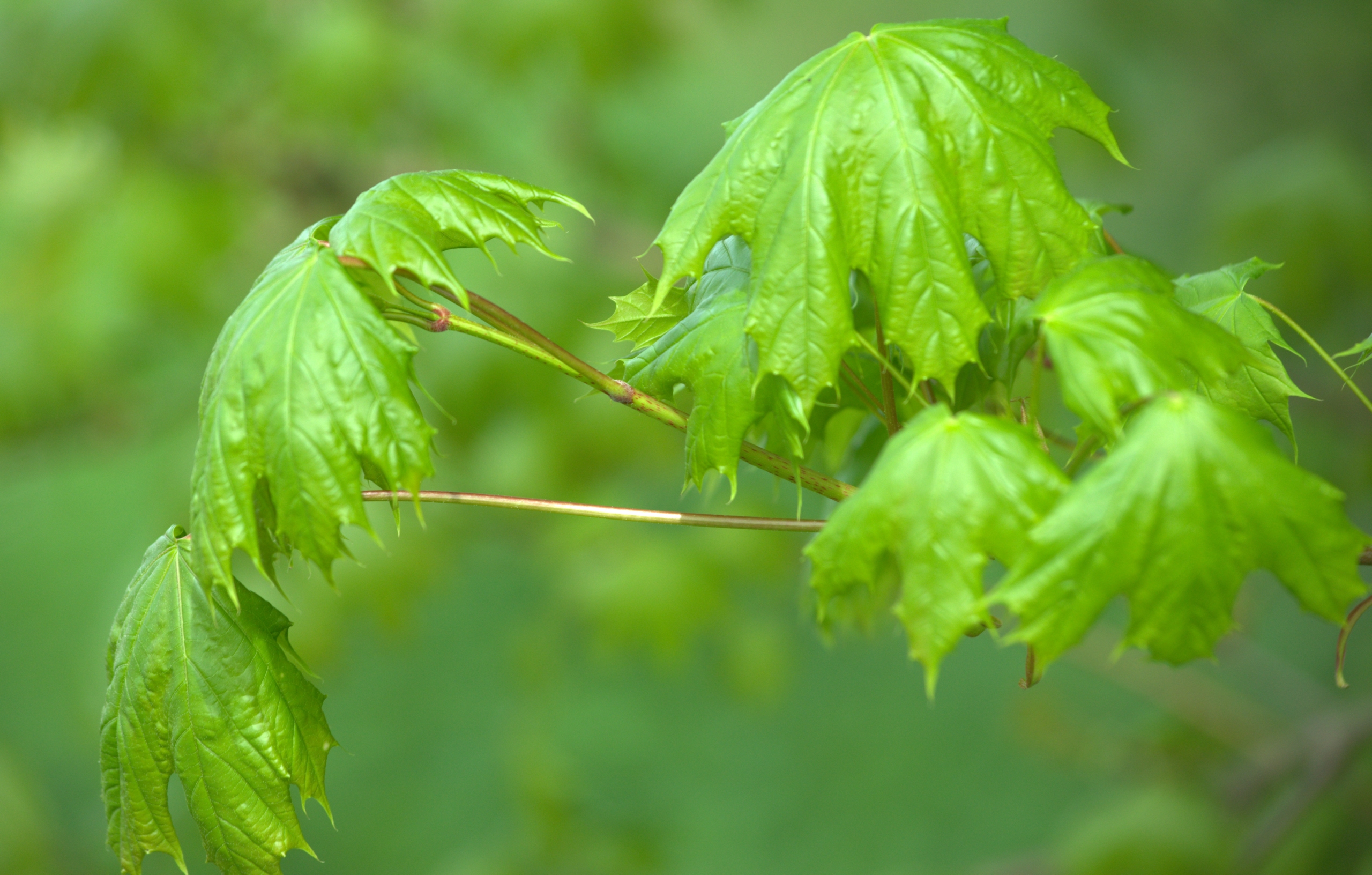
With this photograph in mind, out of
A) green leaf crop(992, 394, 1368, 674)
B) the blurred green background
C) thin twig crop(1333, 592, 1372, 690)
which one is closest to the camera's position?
green leaf crop(992, 394, 1368, 674)

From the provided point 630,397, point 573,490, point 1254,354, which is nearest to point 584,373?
point 630,397

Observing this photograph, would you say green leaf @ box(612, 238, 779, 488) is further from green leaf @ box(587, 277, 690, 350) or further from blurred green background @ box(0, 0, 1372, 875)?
blurred green background @ box(0, 0, 1372, 875)

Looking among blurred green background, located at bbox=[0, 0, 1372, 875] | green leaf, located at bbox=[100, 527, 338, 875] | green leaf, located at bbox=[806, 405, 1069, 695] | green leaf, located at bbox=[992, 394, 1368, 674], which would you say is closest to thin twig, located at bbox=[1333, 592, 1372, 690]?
green leaf, located at bbox=[992, 394, 1368, 674]

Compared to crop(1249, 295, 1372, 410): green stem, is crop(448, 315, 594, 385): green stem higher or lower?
higher

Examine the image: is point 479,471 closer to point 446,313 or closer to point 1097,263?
point 446,313

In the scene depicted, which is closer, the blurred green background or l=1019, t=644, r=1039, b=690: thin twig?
l=1019, t=644, r=1039, b=690: thin twig

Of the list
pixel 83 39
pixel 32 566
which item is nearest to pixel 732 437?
pixel 83 39
